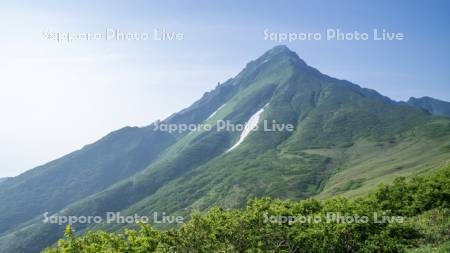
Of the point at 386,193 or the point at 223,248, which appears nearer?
the point at 223,248

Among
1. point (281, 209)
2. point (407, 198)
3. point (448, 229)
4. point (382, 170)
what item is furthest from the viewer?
point (382, 170)

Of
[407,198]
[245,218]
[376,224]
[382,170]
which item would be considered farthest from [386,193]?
[382,170]

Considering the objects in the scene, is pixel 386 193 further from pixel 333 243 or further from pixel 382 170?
pixel 382 170

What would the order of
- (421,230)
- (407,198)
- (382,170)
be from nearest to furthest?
(421,230)
(407,198)
(382,170)

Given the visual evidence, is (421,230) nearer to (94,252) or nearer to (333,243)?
(333,243)

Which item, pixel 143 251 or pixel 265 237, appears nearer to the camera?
pixel 143 251

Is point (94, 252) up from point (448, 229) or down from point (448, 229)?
down

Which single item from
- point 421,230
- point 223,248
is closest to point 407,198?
point 421,230

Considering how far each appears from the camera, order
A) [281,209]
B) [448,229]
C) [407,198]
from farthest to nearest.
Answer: [407,198] < [281,209] < [448,229]

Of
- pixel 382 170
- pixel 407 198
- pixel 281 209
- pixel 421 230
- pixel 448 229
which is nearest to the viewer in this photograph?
pixel 448 229
